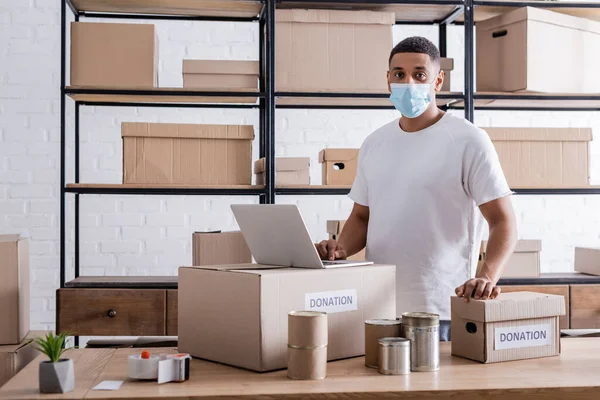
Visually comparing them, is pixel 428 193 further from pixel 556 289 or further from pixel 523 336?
pixel 556 289

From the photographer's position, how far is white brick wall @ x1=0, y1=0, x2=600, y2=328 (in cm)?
365

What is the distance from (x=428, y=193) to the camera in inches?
84.7

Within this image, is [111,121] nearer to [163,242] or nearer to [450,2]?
[163,242]

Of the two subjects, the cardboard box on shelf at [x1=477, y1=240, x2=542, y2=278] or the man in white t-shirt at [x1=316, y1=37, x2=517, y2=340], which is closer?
the man in white t-shirt at [x1=316, y1=37, x2=517, y2=340]

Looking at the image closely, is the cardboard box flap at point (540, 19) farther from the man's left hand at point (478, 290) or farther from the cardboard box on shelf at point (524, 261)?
the man's left hand at point (478, 290)

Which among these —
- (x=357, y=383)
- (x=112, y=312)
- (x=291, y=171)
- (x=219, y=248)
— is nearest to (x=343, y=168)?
(x=291, y=171)

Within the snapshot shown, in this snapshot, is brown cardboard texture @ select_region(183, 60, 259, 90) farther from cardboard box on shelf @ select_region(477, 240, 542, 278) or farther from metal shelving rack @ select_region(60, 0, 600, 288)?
cardboard box on shelf @ select_region(477, 240, 542, 278)

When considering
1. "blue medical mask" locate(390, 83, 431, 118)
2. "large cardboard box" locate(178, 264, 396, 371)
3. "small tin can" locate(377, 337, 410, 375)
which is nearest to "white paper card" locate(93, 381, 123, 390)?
"large cardboard box" locate(178, 264, 396, 371)

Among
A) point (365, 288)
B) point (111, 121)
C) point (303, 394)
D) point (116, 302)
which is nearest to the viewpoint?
point (303, 394)

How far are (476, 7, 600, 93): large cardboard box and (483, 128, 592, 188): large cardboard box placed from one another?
0.19 m

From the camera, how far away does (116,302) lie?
2.90 m

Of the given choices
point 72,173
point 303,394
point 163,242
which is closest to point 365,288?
point 303,394

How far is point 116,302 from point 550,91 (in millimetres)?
1996

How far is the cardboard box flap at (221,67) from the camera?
3035 mm
